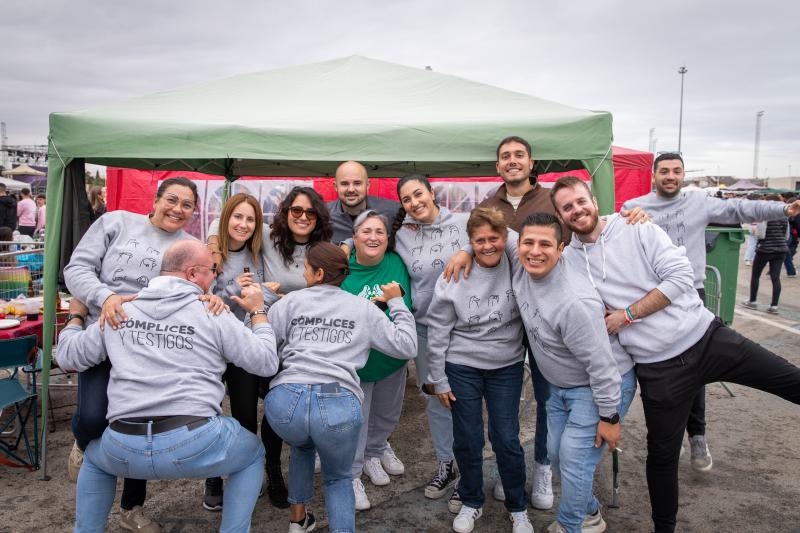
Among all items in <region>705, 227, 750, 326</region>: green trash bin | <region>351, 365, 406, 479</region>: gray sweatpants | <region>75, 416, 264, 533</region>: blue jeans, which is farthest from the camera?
<region>705, 227, 750, 326</region>: green trash bin

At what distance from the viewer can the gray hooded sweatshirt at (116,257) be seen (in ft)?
9.69

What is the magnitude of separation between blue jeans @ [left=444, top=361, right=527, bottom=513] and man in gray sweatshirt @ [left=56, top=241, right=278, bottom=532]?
1.02 meters

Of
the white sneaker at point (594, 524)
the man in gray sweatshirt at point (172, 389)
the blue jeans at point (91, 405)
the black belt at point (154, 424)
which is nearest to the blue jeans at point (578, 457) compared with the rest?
the white sneaker at point (594, 524)

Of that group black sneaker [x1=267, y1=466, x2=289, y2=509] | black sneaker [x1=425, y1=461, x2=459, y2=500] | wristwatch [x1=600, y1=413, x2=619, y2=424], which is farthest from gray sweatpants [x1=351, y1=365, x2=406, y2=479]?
wristwatch [x1=600, y1=413, x2=619, y2=424]

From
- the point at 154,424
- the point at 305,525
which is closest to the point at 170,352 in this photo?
the point at 154,424

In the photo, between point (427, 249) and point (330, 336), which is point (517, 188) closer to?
point (427, 249)

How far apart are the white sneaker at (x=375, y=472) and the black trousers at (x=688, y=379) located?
1642 mm

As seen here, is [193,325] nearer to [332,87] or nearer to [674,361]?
[674,361]

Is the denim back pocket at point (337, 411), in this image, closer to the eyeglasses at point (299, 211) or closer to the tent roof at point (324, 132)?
the eyeglasses at point (299, 211)

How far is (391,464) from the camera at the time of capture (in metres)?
3.67

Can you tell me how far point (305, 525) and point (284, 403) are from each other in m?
0.89

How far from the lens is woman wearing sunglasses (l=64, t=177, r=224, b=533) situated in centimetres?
289

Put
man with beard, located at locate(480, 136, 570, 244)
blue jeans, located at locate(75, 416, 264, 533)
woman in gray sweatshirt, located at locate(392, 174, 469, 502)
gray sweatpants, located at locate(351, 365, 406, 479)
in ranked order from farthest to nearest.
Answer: gray sweatpants, located at locate(351, 365, 406, 479) → man with beard, located at locate(480, 136, 570, 244) → woman in gray sweatshirt, located at locate(392, 174, 469, 502) → blue jeans, located at locate(75, 416, 264, 533)

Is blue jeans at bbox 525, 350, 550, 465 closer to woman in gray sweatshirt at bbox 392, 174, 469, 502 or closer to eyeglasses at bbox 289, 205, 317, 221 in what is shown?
woman in gray sweatshirt at bbox 392, 174, 469, 502
